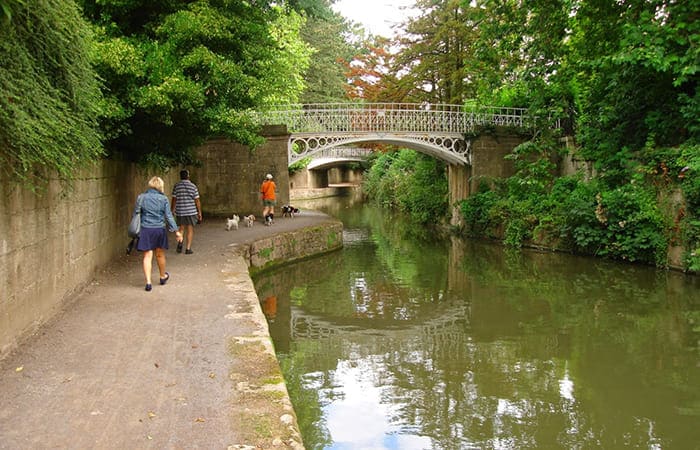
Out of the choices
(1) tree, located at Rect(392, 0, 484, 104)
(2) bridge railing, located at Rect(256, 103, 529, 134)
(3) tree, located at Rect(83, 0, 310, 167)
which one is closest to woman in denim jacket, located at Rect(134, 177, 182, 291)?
(3) tree, located at Rect(83, 0, 310, 167)

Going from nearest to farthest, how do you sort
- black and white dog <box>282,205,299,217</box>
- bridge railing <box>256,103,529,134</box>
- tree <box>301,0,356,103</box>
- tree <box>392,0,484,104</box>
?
1. black and white dog <box>282,205,299,217</box>
2. bridge railing <box>256,103,529,134</box>
3. tree <box>392,0,484,104</box>
4. tree <box>301,0,356,103</box>

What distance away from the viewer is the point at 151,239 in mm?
7703

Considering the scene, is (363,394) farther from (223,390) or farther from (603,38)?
(603,38)

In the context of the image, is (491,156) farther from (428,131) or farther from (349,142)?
(349,142)

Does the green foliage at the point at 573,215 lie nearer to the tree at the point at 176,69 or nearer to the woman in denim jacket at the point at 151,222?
the tree at the point at 176,69

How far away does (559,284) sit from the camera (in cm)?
1188

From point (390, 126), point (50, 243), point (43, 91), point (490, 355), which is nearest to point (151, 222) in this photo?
point (50, 243)

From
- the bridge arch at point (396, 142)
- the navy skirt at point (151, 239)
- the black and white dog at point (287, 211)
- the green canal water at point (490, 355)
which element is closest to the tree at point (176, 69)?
the navy skirt at point (151, 239)

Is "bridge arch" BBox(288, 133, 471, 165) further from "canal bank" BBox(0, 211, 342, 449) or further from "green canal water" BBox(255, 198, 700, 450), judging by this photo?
"canal bank" BBox(0, 211, 342, 449)

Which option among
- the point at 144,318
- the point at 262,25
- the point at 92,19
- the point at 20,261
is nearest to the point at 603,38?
the point at 262,25

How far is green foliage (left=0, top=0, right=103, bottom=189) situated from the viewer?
4.52 meters

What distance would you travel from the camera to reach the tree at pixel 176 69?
334 inches

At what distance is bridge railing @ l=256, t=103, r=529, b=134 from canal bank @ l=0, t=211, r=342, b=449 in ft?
40.2

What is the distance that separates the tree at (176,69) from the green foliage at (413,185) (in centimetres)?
1374
